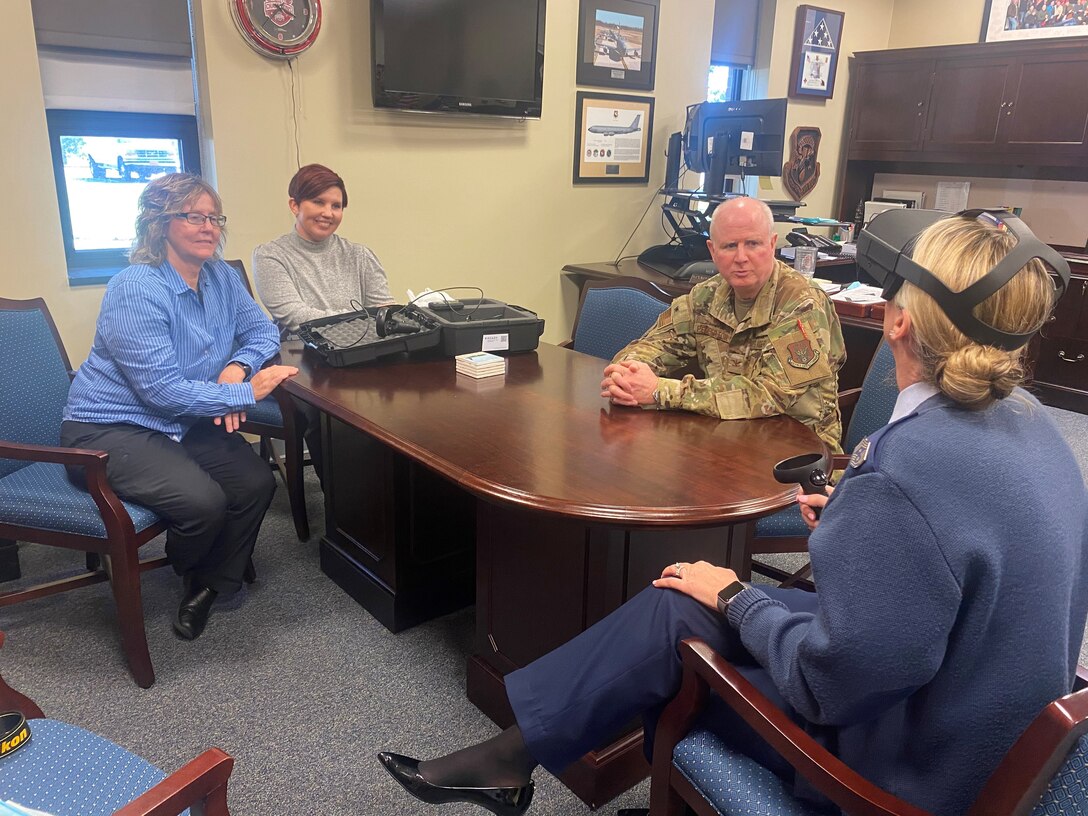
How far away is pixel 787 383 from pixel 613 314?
37.1 inches

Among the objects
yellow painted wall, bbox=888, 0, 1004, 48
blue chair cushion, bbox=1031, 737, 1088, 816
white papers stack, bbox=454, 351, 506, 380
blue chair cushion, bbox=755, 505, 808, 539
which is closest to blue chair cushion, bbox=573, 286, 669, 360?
white papers stack, bbox=454, 351, 506, 380

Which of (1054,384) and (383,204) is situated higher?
(383,204)

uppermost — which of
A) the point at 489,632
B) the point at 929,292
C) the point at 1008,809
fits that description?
the point at 929,292

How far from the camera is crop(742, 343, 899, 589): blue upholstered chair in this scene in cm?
197

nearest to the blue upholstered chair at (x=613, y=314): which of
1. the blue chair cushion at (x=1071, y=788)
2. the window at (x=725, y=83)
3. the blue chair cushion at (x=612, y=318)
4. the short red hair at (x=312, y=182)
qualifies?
the blue chair cushion at (x=612, y=318)

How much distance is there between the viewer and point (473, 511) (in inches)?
91.1

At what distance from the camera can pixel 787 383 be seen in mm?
1863

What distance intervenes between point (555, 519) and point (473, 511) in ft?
3.23

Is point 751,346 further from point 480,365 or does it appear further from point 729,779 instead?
point 729,779

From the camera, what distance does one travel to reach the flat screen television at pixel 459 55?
3264 mm

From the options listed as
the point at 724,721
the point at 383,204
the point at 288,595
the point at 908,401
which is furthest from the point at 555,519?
A: the point at 383,204

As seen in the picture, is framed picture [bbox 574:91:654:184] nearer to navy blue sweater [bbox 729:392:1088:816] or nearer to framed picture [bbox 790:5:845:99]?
framed picture [bbox 790:5:845:99]

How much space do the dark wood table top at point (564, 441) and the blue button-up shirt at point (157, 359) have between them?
24 cm

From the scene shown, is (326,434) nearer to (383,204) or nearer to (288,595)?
(288,595)
